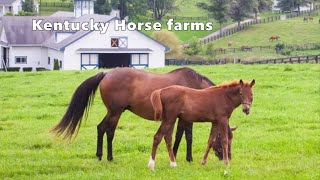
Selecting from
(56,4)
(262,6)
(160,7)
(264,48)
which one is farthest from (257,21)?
(56,4)

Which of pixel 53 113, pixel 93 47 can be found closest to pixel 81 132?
pixel 53 113

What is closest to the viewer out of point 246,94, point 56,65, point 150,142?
point 246,94

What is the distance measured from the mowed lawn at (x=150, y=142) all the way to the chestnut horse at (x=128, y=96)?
61cm

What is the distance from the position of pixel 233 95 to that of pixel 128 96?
7.27ft

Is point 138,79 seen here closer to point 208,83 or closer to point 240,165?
point 208,83

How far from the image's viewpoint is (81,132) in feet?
57.2

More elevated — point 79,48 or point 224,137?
point 79,48

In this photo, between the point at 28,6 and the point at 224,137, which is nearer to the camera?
the point at 224,137

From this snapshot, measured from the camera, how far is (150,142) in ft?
51.3

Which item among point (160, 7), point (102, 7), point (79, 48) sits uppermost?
point (160, 7)

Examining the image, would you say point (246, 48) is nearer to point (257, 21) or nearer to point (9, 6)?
point (257, 21)

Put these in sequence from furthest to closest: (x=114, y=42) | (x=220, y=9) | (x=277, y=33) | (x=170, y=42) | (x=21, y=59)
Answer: (x=220, y=9), (x=277, y=33), (x=170, y=42), (x=21, y=59), (x=114, y=42)

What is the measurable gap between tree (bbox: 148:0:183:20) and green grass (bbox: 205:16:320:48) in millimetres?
18206

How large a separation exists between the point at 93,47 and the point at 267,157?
152 feet
